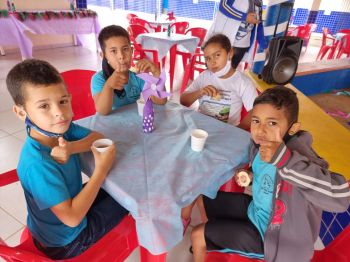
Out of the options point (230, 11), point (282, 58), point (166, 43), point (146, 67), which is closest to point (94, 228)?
point (146, 67)

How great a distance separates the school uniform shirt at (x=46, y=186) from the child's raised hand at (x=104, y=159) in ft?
0.41

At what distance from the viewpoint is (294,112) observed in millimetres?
1013

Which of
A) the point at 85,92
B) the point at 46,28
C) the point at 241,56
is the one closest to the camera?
the point at 85,92

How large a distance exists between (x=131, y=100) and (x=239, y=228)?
1.04 metres

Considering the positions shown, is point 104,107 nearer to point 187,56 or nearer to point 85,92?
point 85,92

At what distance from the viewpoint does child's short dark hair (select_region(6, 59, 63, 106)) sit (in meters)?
0.87

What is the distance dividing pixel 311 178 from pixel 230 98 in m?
0.94

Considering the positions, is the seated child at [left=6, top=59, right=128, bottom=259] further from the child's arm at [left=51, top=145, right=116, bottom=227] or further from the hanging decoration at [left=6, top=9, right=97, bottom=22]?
the hanging decoration at [left=6, top=9, right=97, bottom=22]

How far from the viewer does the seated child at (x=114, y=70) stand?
1407 millimetres

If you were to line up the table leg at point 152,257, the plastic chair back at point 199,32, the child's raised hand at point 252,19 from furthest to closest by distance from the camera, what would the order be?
the plastic chair back at point 199,32 < the child's raised hand at point 252,19 < the table leg at point 152,257

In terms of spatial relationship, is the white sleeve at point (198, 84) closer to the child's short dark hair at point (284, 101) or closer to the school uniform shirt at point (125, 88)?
the school uniform shirt at point (125, 88)

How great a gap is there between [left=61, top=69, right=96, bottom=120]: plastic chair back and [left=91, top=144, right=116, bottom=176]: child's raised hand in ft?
2.82

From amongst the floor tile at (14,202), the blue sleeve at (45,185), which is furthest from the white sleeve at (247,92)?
the floor tile at (14,202)

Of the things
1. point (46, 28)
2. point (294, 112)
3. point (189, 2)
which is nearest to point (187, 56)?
point (46, 28)
